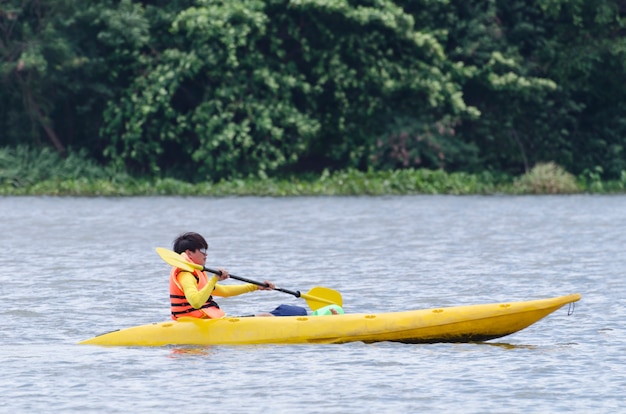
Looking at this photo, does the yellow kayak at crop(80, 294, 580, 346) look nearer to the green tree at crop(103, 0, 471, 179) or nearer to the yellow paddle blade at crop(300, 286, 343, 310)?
the yellow paddle blade at crop(300, 286, 343, 310)

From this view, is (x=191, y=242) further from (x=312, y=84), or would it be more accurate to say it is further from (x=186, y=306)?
(x=312, y=84)

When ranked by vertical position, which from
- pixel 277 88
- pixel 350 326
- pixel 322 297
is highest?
pixel 277 88

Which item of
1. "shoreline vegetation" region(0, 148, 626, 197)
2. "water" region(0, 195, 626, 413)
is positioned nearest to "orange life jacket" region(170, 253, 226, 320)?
"water" region(0, 195, 626, 413)

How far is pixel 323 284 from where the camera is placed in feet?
63.4

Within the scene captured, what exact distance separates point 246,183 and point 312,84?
4.21 m

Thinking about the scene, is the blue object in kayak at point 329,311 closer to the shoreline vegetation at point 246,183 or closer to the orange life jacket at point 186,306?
the orange life jacket at point 186,306

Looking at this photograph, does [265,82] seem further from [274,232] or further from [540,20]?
[274,232]

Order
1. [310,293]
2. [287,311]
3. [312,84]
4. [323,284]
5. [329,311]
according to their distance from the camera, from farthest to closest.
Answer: [312,84]
[323,284]
[310,293]
[329,311]
[287,311]

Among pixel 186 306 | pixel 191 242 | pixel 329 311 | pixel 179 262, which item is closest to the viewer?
pixel 179 262

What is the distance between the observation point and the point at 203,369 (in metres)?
12.4

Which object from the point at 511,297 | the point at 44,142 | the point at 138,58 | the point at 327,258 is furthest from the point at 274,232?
the point at 44,142

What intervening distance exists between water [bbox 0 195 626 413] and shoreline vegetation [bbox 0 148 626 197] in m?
3.78

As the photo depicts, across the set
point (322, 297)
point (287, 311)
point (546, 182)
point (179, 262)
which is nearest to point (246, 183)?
point (546, 182)

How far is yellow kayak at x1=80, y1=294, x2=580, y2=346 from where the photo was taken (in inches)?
517
